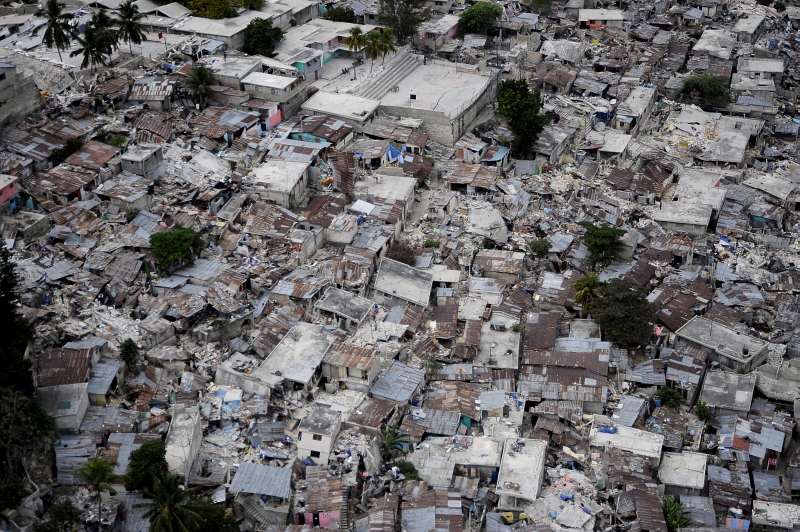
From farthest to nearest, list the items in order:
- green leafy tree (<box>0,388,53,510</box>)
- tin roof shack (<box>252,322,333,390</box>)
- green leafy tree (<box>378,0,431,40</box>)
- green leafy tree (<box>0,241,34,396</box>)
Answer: green leafy tree (<box>378,0,431,40</box>)
tin roof shack (<box>252,322,333,390</box>)
green leafy tree (<box>0,241,34,396</box>)
green leafy tree (<box>0,388,53,510</box>)

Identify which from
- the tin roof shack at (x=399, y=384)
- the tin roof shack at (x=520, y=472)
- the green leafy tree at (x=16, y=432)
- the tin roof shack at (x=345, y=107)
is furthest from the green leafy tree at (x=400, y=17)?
the green leafy tree at (x=16, y=432)

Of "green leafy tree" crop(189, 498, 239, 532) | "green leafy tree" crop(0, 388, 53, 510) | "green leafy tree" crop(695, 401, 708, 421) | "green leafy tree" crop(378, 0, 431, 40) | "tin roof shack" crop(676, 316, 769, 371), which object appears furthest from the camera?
"green leafy tree" crop(378, 0, 431, 40)

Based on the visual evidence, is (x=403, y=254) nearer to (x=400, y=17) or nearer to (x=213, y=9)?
(x=213, y=9)

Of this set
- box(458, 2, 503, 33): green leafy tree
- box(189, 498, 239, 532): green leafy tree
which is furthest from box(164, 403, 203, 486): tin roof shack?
box(458, 2, 503, 33): green leafy tree

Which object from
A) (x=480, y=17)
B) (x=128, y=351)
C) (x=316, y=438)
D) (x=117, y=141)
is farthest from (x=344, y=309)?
(x=480, y=17)

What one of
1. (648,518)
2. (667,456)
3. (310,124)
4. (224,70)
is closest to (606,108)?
(310,124)

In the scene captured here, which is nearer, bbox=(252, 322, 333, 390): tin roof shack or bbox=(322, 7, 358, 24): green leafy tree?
bbox=(252, 322, 333, 390): tin roof shack

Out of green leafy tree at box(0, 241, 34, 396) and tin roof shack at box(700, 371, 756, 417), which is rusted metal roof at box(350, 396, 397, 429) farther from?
tin roof shack at box(700, 371, 756, 417)

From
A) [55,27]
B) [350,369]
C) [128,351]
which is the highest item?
[55,27]
